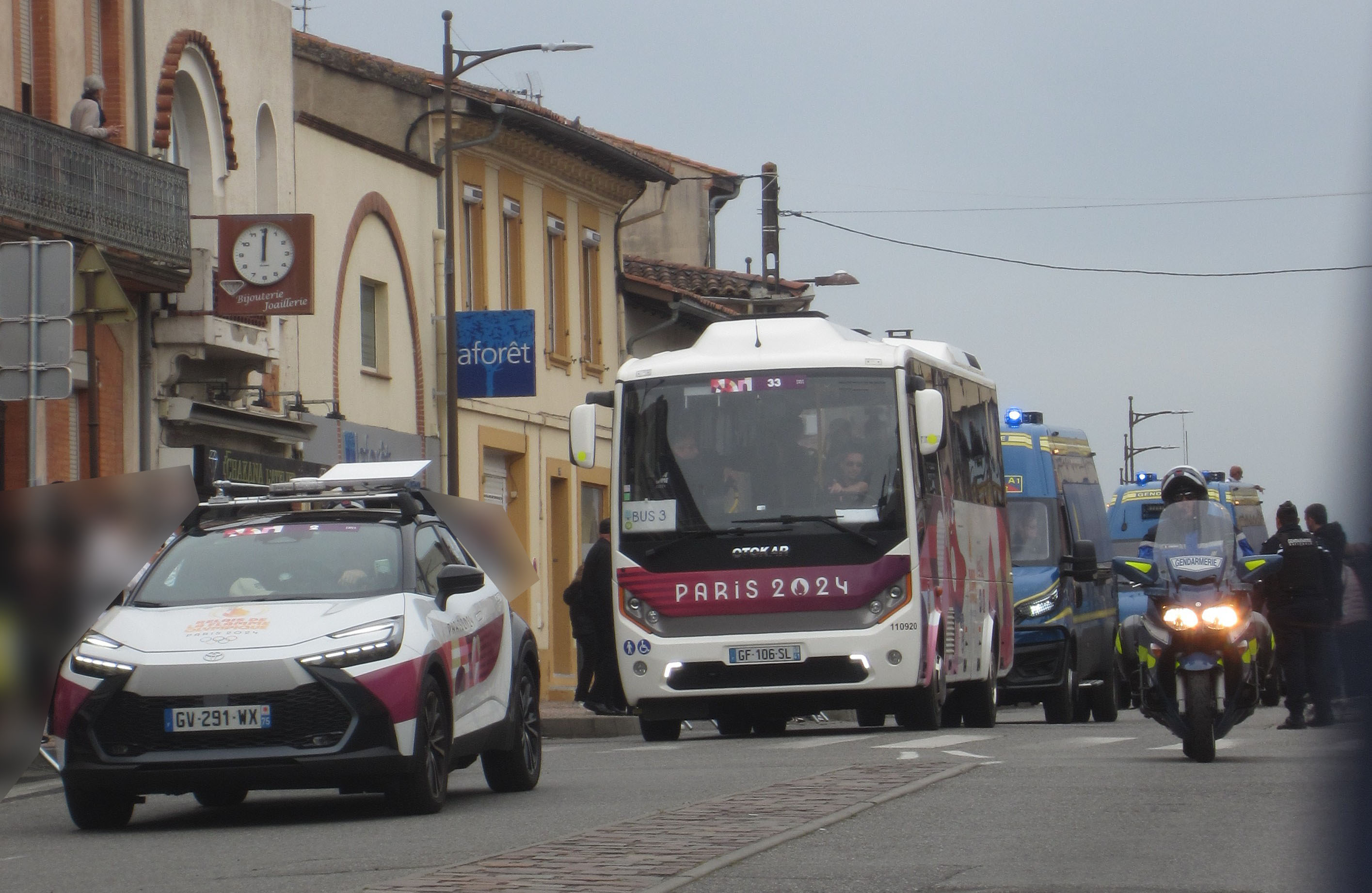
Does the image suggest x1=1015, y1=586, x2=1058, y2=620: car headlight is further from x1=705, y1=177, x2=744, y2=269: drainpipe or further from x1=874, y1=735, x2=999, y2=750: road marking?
x1=705, y1=177, x2=744, y2=269: drainpipe

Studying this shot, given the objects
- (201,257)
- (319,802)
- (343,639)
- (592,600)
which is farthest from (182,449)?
(343,639)

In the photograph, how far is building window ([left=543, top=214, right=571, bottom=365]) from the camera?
122 feet

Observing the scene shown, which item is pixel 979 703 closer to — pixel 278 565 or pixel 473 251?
pixel 278 565

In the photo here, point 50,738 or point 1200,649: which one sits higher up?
point 50,738

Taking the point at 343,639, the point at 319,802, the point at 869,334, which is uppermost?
the point at 869,334

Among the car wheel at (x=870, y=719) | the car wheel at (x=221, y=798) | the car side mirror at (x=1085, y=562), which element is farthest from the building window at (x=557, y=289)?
the car wheel at (x=221, y=798)

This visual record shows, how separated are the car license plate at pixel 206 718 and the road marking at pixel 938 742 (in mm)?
6173

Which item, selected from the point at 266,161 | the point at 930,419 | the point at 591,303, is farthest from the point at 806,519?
the point at 591,303

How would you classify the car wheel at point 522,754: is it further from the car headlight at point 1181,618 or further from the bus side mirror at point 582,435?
the bus side mirror at point 582,435

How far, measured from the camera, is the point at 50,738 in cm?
289

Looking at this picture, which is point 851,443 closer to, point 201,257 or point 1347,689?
point 201,257

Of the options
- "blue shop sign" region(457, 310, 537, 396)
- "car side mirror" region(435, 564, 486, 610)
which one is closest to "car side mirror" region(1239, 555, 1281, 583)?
"car side mirror" region(435, 564, 486, 610)

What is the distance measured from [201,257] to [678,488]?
763 cm

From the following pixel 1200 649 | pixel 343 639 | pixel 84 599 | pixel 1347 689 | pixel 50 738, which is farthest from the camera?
pixel 1200 649
